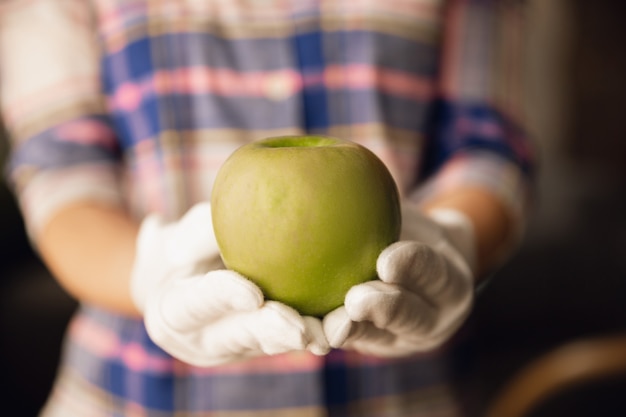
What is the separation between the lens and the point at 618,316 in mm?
1903

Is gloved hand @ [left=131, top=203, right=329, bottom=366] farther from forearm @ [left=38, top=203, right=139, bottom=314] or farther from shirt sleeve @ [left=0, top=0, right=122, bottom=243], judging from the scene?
shirt sleeve @ [left=0, top=0, right=122, bottom=243]

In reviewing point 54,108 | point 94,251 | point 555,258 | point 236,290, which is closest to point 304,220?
point 236,290

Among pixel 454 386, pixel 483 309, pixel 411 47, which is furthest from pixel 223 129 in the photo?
pixel 483 309

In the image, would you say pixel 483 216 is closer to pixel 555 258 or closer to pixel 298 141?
pixel 298 141

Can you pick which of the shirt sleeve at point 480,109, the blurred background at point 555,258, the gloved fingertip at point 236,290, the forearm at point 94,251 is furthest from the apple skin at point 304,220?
the blurred background at point 555,258

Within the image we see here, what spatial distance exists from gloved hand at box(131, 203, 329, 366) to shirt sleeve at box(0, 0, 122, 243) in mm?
156

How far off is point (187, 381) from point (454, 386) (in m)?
0.31

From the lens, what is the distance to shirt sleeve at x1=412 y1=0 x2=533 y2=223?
82 cm

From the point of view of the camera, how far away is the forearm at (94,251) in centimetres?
70

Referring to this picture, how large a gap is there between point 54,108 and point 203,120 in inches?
6.5

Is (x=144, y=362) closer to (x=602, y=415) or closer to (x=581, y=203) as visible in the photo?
(x=602, y=415)

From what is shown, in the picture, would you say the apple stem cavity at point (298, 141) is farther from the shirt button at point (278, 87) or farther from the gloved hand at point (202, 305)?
the shirt button at point (278, 87)

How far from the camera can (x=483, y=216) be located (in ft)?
2.50

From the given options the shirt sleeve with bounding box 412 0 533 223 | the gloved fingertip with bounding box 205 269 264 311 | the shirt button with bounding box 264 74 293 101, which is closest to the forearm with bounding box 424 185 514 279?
the shirt sleeve with bounding box 412 0 533 223
